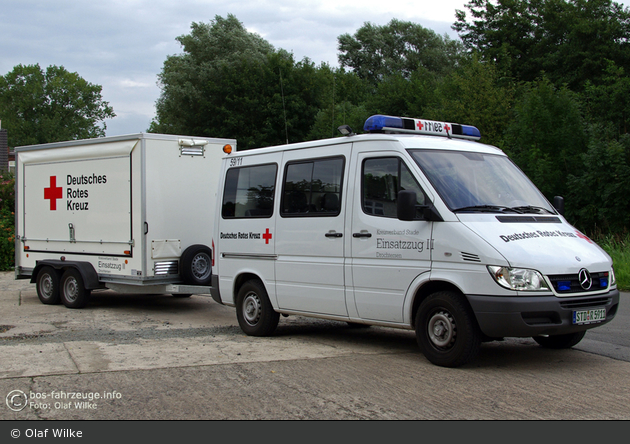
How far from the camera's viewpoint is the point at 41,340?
28.1ft

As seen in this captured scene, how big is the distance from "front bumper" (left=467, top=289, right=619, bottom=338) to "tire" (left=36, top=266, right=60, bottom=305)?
8.67 metres

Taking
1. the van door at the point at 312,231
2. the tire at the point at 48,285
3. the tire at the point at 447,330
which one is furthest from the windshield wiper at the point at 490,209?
the tire at the point at 48,285

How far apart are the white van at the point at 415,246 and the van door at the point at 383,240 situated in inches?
0.5

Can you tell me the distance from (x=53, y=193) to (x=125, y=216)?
238 cm

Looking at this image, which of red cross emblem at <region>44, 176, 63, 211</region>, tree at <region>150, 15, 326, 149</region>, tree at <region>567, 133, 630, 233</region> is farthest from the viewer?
tree at <region>150, 15, 326, 149</region>

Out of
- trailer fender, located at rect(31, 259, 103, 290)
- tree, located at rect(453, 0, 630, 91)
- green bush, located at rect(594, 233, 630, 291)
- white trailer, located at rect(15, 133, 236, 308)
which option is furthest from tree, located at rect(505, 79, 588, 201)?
trailer fender, located at rect(31, 259, 103, 290)

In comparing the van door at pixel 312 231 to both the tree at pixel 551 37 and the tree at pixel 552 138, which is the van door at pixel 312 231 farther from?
the tree at pixel 551 37

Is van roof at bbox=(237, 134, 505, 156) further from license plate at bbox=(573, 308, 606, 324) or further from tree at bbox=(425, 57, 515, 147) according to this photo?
tree at bbox=(425, 57, 515, 147)

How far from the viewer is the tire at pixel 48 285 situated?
1234 cm

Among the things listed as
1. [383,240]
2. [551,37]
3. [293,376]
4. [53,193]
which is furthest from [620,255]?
[551,37]

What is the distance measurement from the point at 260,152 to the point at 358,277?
101 inches

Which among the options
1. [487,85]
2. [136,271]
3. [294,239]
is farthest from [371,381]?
[487,85]

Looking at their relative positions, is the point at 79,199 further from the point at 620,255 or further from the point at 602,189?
the point at 602,189

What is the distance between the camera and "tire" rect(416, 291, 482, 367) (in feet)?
21.2
